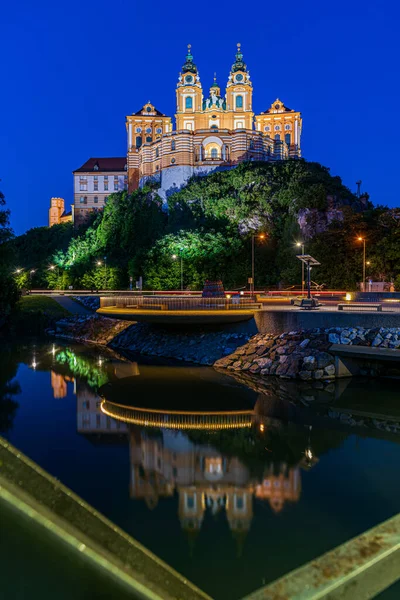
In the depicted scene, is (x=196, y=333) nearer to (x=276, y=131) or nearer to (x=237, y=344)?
(x=237, y=344)

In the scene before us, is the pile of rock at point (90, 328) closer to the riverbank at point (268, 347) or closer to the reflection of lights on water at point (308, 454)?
the riverbank at point (268, 347)

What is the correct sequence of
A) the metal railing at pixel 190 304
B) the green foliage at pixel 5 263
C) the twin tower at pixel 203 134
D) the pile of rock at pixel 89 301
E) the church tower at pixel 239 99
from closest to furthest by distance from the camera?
the metal railing at pixel 190 304
the green foliage at pixel 5 263
the pile of rock at pixel 89 301
the twin tower at pixel 203 134
the church tower at pixel 239 99

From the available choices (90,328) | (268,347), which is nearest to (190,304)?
(268,347)

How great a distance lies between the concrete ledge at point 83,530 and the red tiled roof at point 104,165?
363 feet

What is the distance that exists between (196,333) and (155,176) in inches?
2769

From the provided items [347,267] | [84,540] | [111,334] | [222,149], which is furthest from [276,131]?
[84,540]

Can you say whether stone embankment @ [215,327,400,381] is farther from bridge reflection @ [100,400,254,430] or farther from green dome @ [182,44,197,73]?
green dome @ [182,44,197,73]

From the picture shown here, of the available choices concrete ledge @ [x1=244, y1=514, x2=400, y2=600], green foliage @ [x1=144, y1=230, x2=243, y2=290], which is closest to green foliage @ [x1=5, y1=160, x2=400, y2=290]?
green foliage @ [x1=144, y1=230, x2=243, y2=290]

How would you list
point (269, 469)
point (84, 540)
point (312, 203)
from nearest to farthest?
point (84, 540), point (269, 469), point (312, 203)

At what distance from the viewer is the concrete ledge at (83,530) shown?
5.53ft

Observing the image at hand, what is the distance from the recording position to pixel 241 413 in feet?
50.6

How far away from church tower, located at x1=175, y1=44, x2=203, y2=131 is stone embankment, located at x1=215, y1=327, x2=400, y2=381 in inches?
3130

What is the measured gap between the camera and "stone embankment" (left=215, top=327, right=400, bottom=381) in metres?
20.0

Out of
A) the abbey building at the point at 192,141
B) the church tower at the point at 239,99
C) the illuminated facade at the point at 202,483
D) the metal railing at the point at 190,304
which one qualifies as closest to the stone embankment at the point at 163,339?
the metal railing at the point at 190,304
